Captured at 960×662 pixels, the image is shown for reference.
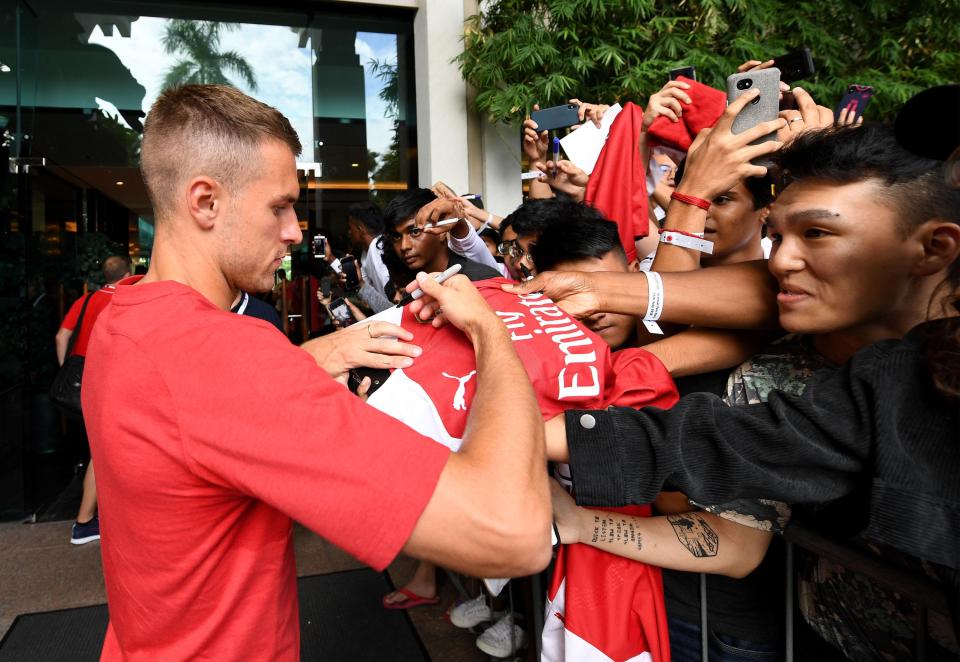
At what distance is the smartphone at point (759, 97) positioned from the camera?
1789 mm

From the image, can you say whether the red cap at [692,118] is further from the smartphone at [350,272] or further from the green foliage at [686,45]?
the smartphone at [350,272]

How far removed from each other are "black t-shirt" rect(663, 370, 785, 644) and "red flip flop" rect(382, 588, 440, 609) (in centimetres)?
197

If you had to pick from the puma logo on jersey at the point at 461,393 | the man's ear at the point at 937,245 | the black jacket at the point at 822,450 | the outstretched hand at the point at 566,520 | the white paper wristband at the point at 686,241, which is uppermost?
the white paper wristband at the point at 686,241

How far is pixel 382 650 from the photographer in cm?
288

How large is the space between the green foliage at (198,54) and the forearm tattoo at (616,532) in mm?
5809

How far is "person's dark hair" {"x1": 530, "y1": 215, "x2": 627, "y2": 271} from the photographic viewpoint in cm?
226

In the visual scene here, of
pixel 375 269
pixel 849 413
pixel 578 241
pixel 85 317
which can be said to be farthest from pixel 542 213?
pixel 85 317

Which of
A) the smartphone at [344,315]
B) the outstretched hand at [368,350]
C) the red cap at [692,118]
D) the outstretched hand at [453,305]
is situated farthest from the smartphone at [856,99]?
the smartphone at [344,315]

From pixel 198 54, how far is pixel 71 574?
4527mm

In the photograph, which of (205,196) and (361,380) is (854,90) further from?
(205,196)

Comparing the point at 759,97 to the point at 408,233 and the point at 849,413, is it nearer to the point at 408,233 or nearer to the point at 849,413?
the point at 849,413

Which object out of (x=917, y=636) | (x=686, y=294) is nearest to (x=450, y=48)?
(x=686, y=294)

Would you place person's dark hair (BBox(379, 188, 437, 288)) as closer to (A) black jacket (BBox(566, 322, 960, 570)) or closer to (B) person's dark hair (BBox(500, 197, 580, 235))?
(B) person's dark hair (BBox(500, 197, 580, 235))

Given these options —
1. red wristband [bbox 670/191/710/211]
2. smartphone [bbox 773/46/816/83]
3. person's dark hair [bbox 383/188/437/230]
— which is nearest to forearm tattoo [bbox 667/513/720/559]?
red wristband [bbox 670/191/710/211]
